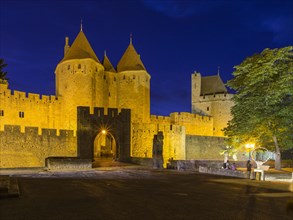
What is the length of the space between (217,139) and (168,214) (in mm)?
34126

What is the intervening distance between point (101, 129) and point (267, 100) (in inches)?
467

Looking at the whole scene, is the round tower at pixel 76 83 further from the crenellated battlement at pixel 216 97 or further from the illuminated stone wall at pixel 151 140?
the crenellated battlement at pixel 216 97

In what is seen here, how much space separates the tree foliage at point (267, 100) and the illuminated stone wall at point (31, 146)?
1335 centimetres

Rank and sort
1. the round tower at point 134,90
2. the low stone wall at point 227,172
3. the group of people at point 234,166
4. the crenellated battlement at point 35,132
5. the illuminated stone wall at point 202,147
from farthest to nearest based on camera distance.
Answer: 1. the illuminated stone wall at point 202,147
2. the round tower at point 134,90
3. the crenellated battlement at point 35,132
4. the low stone wall at point 227,172
5. the group of people at point 234,166

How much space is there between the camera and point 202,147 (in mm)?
37688

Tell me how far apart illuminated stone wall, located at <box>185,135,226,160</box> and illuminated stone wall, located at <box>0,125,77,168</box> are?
14.8m

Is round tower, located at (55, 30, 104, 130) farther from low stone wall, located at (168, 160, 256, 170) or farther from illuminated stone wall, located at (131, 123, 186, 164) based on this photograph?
low stone wall, located at (168, 160, 256, 170)

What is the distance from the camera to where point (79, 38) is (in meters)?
35.5

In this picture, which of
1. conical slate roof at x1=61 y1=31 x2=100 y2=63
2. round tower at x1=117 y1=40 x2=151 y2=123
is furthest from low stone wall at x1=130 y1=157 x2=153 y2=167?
conical slate roof at x1=61 y1=31 x2=100 y2=63

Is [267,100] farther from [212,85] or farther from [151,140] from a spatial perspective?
[212,85]

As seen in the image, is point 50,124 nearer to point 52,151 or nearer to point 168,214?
point 52,151

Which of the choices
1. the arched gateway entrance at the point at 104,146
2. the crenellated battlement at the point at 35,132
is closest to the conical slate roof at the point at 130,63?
the arched gateway entrance at the point at 104,146

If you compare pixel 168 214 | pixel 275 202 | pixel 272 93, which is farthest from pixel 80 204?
pixel 272 93

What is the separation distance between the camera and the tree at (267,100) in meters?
20.0
